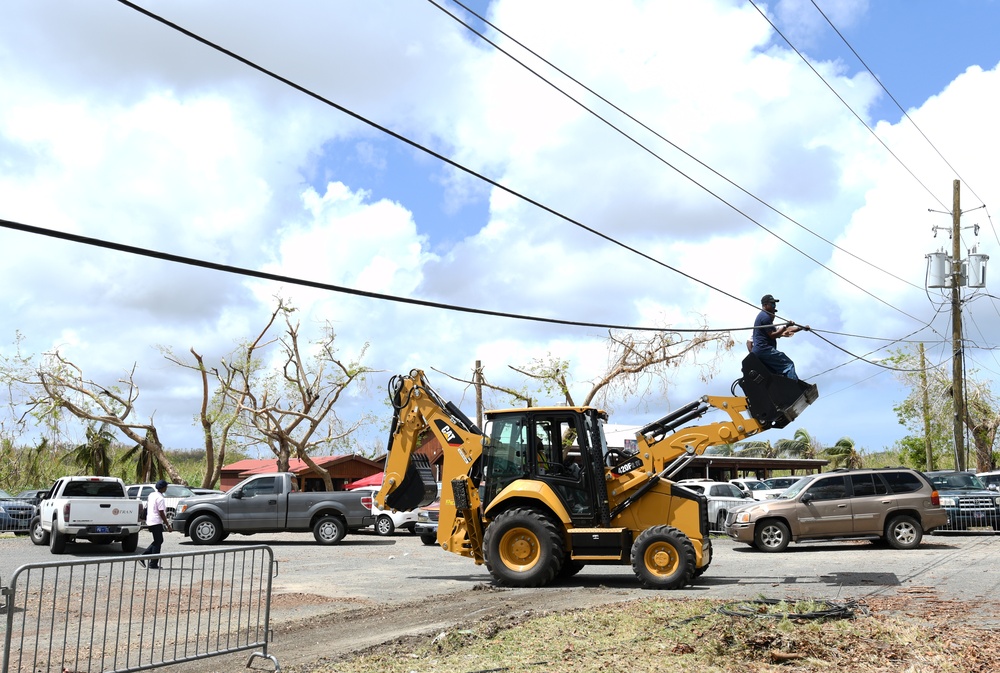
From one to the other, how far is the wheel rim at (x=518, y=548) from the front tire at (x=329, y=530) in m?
12.1

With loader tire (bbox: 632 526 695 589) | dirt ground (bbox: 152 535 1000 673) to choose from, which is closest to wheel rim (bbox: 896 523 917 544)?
dirt ground (bbox: 152 535 1000 673)

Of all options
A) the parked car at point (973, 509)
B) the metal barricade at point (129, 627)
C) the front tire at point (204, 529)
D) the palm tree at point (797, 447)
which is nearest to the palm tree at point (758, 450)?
the palm tree at point (797, 447)

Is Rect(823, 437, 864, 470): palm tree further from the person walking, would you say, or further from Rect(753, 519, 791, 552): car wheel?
the person walking

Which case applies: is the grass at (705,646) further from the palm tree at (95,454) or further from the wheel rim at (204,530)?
the palm tree at (95,454)

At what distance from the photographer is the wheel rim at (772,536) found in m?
21.2

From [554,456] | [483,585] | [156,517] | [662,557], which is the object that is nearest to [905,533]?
[662,557]

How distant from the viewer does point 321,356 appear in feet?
146

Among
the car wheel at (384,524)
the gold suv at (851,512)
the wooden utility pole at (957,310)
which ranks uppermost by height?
the wooden utility pole at (957,310)

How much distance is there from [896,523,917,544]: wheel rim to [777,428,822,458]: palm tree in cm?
4989

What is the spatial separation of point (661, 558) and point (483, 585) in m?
3.00

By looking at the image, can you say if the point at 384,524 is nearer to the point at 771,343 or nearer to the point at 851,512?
the point at 851,512

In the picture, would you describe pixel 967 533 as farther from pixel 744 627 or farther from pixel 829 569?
pixel 744 627

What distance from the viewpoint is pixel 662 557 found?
14281 millimetres

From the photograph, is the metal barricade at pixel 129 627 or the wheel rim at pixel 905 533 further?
the wheel rim at pixel 905 533
